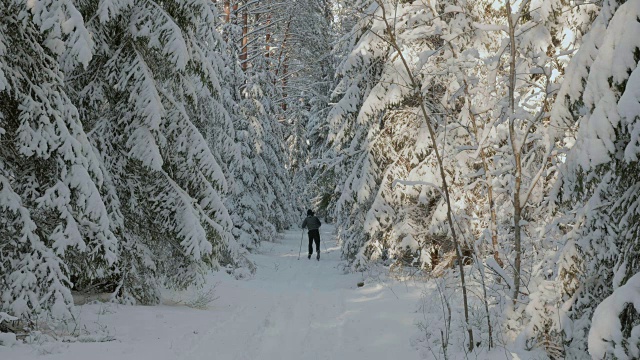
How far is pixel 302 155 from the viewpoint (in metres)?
38.1

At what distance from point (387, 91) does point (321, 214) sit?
111 ft

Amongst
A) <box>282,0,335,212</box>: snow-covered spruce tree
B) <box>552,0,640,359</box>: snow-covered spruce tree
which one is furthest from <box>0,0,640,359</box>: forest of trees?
<box>282,0,335,212</box>: snow-covered spruce tree

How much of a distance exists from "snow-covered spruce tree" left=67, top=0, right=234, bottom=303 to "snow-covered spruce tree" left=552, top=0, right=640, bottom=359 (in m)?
5.80

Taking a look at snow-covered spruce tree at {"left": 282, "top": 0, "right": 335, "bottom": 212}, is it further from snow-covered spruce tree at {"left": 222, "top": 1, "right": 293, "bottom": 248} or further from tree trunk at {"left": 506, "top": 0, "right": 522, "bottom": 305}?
tree trunk at {"left": 506, "top": 0, "right": 522, "bottom": 305}

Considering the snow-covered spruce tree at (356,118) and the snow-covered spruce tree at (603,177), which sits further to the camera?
the snow-covered spruce tree at (356,118)

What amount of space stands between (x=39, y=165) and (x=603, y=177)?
6.23 m

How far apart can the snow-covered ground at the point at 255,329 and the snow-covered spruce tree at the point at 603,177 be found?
2.83m

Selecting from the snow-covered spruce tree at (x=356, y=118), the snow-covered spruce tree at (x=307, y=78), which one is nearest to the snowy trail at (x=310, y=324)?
the snow-covered spruce tree at (x=356, y=118)

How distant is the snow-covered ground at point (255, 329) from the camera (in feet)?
20.6

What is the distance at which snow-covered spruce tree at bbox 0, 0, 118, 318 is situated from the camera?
584cm

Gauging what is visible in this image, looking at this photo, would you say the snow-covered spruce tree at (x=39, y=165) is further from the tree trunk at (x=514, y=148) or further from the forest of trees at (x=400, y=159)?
the tree trunk at (x=514, y=148)

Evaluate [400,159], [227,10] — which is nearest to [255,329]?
[400,159]

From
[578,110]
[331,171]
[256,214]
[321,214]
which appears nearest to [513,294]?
[578,110]

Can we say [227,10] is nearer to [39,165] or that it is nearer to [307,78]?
[39,165]
